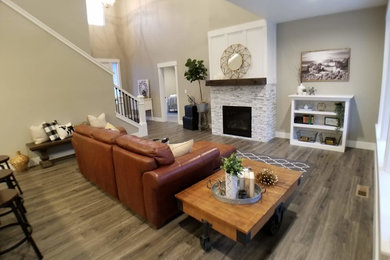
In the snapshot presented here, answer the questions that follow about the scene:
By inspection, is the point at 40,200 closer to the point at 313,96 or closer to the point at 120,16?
the point at 313,96

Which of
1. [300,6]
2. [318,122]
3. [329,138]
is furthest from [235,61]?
[329,138]

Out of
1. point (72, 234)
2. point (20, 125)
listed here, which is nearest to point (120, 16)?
point (20, 125)

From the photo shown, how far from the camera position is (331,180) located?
11.4 feet

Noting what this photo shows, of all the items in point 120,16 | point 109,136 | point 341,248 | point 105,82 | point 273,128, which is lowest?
point 341,248

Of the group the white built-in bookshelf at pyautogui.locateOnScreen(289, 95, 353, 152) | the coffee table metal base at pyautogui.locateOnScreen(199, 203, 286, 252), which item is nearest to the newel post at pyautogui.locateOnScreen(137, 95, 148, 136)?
the white built-in bookshelf at pyautogui.locateOnScreen(289, 95, 353, 152)

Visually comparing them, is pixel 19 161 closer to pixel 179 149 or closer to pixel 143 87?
pixel 179 149

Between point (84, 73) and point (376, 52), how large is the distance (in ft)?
20.7

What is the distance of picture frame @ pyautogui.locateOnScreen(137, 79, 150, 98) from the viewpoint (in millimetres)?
9221

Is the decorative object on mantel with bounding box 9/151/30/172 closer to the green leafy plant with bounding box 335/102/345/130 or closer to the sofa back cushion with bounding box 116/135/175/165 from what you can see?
the sofa back cushion with bounding box 116/135/175/165

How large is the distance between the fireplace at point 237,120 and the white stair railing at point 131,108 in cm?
241

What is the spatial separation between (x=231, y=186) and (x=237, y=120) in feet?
13.7

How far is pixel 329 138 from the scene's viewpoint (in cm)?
489

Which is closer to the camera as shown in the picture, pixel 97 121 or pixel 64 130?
pixel 64 130

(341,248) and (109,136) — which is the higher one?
(109,136)
